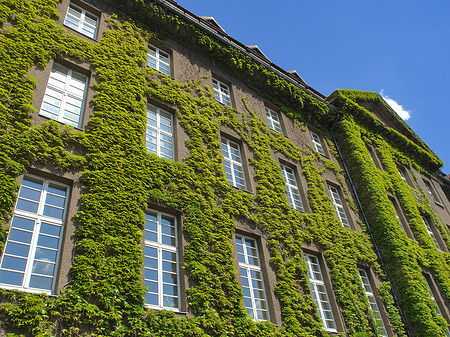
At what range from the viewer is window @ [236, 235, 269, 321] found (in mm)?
11203

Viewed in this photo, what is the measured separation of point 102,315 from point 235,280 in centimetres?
407

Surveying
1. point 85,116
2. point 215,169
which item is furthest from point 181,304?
point 85,116

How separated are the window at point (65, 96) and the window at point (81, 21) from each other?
93.4 inches

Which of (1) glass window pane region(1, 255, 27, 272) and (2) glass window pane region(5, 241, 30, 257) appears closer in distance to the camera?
(1) glass window pane region(1, 255, 27, 272)

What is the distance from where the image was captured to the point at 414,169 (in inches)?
1040

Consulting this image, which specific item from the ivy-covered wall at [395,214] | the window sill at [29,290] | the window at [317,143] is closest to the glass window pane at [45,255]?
the window sill at [29,290]

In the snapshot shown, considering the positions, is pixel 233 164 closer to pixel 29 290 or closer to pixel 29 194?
pixel 29 194

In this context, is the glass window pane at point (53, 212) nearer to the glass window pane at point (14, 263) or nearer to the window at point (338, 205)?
the glass window pane at point (14, 263)

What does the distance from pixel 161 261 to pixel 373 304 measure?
32.3 feet

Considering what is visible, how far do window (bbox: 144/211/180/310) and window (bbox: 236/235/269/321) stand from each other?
240 cm

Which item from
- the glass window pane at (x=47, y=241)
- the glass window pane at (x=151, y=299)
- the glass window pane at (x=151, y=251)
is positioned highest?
the glass window pane at (x=151, y=251)

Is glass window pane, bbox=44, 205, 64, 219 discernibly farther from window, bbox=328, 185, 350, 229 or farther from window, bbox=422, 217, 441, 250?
window, bbox=422, 217, 441, 250

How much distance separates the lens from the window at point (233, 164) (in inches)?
564

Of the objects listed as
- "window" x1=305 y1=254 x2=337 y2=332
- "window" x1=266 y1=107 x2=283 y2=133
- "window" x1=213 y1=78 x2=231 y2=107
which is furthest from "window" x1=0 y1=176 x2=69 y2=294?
"window" x1=266 y1=107 x2=283 y2=133
